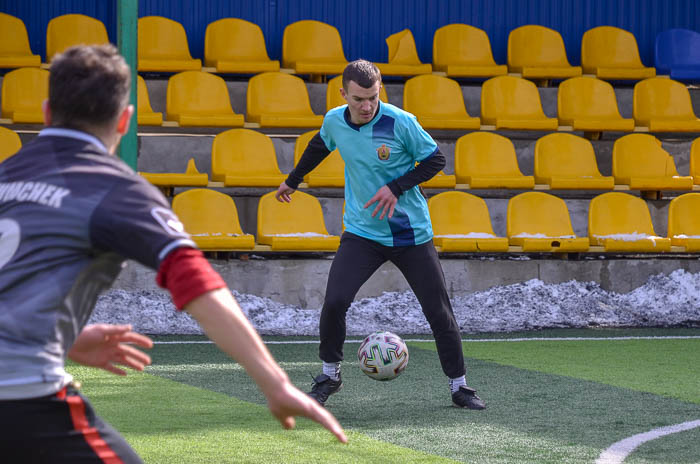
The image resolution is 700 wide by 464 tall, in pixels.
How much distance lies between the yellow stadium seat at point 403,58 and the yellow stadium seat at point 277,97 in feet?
4.20

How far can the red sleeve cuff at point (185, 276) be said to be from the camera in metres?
2.05

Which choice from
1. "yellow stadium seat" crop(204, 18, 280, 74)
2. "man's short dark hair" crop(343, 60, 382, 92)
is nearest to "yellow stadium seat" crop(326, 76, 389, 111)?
"yellow stadium seat" crop(204, 18, 280, 74)

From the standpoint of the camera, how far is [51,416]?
2.23 meters

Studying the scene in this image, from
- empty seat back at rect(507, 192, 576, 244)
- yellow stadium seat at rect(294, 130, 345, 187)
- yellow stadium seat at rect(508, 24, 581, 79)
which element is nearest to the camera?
yellow stadium seat at rect(294, 130, 345, 187)

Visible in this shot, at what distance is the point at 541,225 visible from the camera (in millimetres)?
12211

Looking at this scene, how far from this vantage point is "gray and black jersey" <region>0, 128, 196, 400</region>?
212cm

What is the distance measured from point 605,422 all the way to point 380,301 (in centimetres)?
575

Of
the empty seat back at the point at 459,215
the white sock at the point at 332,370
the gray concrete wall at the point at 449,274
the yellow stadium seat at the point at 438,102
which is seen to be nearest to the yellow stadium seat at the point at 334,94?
the yellow stadium seat at the point at 438,102

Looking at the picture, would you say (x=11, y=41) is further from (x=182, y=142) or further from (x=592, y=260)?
(x=592, y=260)

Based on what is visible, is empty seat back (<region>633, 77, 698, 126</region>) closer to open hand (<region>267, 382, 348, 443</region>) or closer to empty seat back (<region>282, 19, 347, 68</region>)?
empty seat back (<region>282, 19, 347, 68</region>)

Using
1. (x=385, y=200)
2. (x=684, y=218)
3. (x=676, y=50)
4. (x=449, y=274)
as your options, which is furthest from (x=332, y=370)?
(x=676, y=50)

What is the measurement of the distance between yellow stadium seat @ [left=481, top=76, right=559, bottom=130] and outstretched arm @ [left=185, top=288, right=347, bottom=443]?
36.8 ft

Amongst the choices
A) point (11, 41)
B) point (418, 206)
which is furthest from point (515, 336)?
point (11, 41)

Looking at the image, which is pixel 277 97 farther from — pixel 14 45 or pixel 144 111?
pixel 14 45
